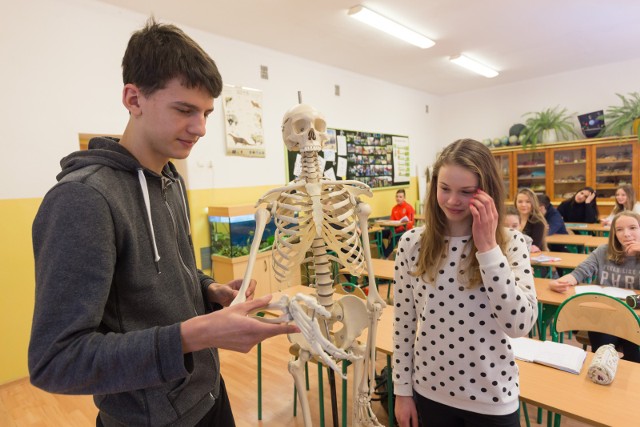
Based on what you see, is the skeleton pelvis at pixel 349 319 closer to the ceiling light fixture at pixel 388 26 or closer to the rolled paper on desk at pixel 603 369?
the rolled paper on desk at pixel 603 369

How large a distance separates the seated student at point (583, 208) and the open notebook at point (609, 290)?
3.59 m

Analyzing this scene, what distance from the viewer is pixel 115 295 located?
848 mm

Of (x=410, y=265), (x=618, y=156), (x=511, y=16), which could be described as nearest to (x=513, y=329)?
(x=410, y=265)

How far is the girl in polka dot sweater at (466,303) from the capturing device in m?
1.17

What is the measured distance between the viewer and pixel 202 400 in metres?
1.05

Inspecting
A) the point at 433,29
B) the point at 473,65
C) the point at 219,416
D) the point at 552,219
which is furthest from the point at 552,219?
the point at 219,416

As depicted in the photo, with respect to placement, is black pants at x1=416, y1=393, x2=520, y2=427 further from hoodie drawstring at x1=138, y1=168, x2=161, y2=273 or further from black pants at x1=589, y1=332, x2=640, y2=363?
black pants at x1=589, y1=332, x2=640, y2=363

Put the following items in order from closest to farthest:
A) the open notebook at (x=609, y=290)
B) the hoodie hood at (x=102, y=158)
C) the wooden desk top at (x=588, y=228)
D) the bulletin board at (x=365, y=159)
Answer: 1. the hoodie hood at (x=102, y=158)
2. the open notebook at (x=609, y=290)
3. the wooden desk top at (x=588, y=228)
4. the bulletin board at (x=365, y=159)

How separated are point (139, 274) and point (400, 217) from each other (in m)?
6.06

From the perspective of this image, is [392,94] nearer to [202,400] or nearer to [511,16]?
[511,16]

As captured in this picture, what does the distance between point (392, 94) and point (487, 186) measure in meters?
6.60

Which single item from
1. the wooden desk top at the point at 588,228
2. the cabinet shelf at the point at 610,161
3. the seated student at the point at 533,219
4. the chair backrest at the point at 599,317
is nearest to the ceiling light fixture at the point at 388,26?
the seated student at the point at 533,219

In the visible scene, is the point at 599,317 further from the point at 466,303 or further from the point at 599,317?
the point at 466,303

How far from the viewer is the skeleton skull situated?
1.56 meters
